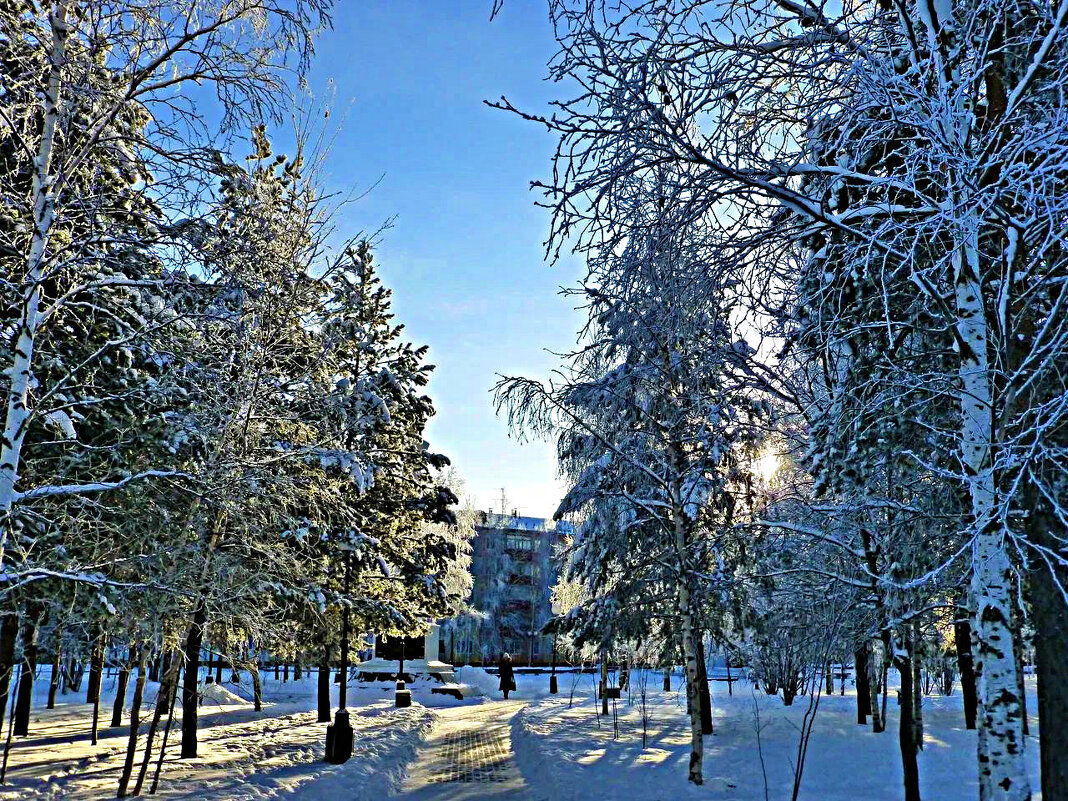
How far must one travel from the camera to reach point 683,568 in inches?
492

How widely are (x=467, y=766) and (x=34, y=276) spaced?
11.6 meters

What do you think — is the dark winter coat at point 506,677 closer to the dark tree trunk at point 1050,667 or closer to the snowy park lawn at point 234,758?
the snowy park lawn at point 234,758

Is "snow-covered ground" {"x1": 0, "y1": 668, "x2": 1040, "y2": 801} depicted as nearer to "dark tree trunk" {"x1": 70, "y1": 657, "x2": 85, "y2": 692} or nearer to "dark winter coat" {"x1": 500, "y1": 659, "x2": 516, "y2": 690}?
"dark tree trunk" {"x1": 70, "y1": 657, "x2": 85, "y2": 692}

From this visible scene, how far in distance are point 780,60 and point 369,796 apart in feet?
35.2

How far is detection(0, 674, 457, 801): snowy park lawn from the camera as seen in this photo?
1075 cm

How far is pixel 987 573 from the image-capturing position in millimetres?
5367

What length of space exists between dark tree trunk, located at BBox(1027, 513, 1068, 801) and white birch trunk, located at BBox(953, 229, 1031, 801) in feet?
1.56

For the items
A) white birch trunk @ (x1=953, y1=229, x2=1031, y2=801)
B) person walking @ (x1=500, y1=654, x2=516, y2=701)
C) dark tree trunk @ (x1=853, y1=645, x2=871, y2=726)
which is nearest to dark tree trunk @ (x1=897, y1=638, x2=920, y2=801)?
white birch trunk @ (x1=953, y1=229, x2=1031, y2=801)

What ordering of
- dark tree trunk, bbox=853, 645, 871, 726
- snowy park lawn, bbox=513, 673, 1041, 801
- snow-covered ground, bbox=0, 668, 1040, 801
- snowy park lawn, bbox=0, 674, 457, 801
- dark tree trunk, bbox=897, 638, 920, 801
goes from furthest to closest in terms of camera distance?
1. dark tree trunk, bbox=853, 645, 871, 726
2. snowy park lawn, bbox=513, 673, 1041, 801
3. snow-covered ground, bbox=0, 668, 1040, 801
4. snowy park lawn, bbox=0, 674, 457, 801
5. dark tree trunk, bbox=897, 638, 920, 801

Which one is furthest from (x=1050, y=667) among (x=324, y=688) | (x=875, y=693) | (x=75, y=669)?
(x=75, y=669)

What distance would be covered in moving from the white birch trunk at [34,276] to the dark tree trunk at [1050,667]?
27.1ft

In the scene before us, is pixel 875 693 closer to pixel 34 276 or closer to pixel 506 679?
pixel 34 276

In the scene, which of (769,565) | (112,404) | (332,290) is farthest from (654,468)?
(112,404)

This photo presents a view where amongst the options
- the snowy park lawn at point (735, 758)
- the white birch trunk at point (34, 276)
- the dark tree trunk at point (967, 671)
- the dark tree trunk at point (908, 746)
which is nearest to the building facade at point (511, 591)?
the snowy park lawn at point (735, 758)
